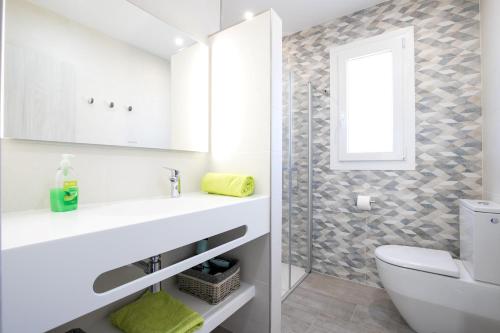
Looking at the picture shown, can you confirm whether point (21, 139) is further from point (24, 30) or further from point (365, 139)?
point (365, 139)

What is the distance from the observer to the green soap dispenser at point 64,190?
2.79 feet

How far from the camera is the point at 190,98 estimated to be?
4.67 feet

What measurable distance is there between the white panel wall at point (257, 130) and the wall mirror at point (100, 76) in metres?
0.19

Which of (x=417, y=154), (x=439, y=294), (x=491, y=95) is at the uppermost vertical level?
(x=491, y=95)

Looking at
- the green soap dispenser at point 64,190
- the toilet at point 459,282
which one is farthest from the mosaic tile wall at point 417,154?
the green soap dispenser at point 64,190

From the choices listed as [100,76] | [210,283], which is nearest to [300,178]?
[210,283]

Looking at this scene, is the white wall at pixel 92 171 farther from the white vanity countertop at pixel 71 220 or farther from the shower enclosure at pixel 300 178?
the shower enclosure at pixel 300 178

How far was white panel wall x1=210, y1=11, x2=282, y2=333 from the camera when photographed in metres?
1.31

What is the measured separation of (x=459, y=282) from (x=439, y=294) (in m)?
0.12

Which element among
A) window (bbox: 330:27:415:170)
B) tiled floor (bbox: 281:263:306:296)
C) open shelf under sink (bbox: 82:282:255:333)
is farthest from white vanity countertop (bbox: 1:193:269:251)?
window (bbox: 330:27:415:170)

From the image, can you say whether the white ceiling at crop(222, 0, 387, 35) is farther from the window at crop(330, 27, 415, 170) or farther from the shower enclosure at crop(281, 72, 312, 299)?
the shower enclosure at crop(281, 72, 312, 299)

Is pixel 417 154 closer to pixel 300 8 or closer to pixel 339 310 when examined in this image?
pixel 339 310

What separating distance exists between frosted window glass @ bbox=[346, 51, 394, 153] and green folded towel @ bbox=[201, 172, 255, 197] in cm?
128

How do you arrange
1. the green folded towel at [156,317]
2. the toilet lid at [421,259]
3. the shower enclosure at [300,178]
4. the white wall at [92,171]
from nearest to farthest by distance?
1. the white wall at [92,171]
2. the green folded towel at [156,317]
3. the toilet lid at [421,259]
4. the shower enclosure at [300,178]
